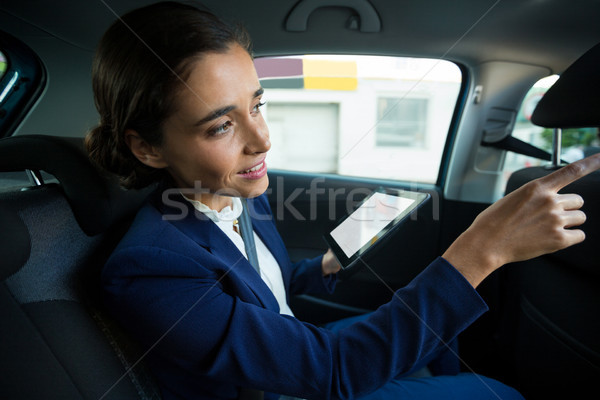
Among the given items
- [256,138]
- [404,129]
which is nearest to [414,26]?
[256,138]

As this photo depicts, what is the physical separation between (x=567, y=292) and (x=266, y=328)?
30.5 inches

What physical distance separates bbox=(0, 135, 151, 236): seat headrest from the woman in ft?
0.13

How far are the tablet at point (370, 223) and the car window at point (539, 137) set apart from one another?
770 mm

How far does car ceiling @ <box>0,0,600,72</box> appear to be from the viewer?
1.13 m

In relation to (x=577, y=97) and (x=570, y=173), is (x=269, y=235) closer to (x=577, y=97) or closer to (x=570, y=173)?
(x=570, y=173)

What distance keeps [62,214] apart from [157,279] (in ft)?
0.97

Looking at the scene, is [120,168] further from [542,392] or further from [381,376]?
[542,392]

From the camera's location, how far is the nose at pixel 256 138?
0.74 meters

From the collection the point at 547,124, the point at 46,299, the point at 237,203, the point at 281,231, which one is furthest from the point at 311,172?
the point at 46,299

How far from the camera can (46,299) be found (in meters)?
0.65

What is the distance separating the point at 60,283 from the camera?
679 mm

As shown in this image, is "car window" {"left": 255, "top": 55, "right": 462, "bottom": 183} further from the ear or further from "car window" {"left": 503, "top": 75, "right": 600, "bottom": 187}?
the ear

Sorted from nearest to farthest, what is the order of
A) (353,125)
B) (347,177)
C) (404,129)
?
(347,177) < (404,129) < (353,125)

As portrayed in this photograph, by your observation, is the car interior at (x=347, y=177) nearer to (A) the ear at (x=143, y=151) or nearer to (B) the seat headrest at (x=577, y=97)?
(B) the seat headrest at (x=577, y=97)
